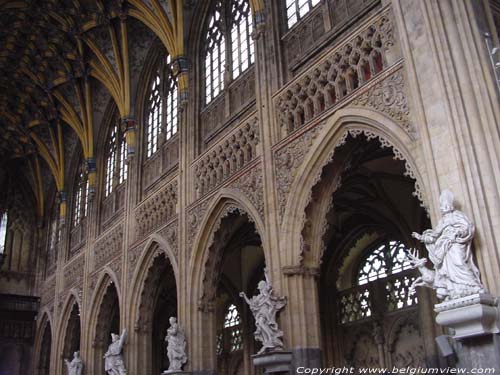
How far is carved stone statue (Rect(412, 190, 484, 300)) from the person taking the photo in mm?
8125

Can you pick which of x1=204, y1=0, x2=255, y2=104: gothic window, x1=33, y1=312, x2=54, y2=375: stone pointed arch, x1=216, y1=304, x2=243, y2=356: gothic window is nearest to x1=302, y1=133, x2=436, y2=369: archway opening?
x1=204, y1=0, x2=255, y2=104: gothic window

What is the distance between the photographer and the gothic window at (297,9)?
14102 mm

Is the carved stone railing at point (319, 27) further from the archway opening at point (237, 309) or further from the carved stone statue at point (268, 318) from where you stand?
the archway opening at point (237, 309)

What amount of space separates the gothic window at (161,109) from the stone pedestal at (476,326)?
12716mm

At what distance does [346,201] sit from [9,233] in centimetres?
1956

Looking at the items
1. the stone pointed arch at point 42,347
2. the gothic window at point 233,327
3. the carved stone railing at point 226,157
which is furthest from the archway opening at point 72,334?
the carved stone railing at point 226,157

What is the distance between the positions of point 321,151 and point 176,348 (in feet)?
20.6

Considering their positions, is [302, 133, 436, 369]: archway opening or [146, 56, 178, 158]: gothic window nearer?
[302, 133, 436, 369]: archway opening

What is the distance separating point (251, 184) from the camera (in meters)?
13.9

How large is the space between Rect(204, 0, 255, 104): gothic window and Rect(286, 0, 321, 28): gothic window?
1.36 m

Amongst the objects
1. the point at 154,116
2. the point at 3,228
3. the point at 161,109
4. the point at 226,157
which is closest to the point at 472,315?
the point at 226,157

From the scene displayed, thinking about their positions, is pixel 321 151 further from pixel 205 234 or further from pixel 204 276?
pixel 204 276

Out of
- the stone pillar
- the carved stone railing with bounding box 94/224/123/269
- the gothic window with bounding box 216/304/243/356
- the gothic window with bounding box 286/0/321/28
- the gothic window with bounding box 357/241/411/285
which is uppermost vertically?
the gothic window with bounding box 286/0/321/28

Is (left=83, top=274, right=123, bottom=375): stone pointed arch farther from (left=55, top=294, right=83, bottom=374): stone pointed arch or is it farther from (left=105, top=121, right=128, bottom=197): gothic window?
(left=105, top=121, right=128, bottom=197): gothic window
